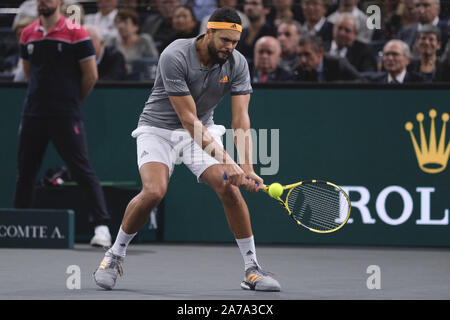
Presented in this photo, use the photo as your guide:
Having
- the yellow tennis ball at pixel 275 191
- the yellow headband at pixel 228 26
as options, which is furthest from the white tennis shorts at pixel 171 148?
the yellow headband at pixel 228 26

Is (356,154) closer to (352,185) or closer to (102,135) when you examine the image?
(352,185)

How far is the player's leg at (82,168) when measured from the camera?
299 inches

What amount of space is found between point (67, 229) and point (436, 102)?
3.26 metres

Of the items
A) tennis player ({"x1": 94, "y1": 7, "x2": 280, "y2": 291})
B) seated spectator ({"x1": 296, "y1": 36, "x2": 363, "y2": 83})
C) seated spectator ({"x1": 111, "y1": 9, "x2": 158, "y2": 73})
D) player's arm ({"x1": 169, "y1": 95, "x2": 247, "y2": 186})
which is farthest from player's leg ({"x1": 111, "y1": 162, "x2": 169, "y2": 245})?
seated spectator ({"x1": 111, "y1": 9, "x2": 158, "y2": 73})

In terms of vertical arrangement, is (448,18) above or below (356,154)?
above

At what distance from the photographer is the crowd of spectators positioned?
26.3 feet

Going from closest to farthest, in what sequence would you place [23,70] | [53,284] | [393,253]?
[53,284] < [393,253] < [23,70]

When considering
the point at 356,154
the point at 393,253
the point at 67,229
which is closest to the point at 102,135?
the point at 67,229

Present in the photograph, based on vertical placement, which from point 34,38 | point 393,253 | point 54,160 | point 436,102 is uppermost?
point 34,38

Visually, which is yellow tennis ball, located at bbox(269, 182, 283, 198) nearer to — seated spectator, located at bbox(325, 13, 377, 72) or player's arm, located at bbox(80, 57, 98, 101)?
player's arm, located at bbox(80, 57, 98, 101)

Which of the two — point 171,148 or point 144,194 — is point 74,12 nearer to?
point 171,148

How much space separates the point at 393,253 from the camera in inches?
299

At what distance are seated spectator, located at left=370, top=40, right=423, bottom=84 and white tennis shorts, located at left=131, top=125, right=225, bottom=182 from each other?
9.48 ft

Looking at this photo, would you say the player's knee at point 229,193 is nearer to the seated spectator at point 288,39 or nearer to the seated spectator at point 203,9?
the seated spectator at point 288,39
